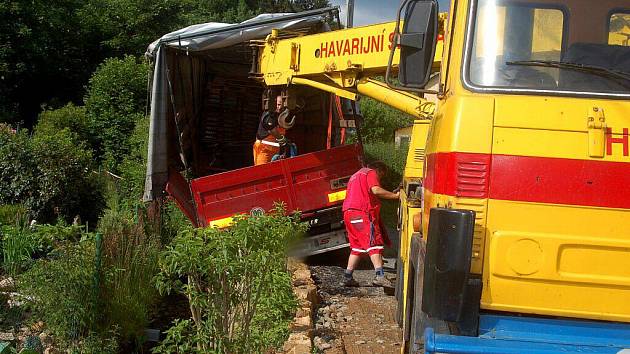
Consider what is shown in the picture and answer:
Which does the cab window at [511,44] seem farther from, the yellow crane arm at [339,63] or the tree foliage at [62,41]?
the tree foliage at [62,41]

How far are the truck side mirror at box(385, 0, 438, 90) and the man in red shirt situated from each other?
15.9 ft

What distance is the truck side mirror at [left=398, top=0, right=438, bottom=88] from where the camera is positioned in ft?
12.7

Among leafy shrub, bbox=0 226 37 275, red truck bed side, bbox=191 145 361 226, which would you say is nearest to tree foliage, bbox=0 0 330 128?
red truck bed side, bbox=191 145 361 226

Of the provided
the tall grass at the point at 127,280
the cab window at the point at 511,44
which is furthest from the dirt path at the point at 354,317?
the cab window at the point at 511,44

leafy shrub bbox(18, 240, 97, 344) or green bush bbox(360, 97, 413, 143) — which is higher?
green bush bbox(360, 97, 413, 143)

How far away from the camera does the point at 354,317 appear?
300 inches

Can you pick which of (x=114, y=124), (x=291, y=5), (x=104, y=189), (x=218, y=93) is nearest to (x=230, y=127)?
(x=218, y=93)

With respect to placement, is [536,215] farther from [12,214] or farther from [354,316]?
[12,214]

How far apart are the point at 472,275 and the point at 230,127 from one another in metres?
9.51

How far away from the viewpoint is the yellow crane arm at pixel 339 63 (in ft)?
23.1

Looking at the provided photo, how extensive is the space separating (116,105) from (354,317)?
1270cm

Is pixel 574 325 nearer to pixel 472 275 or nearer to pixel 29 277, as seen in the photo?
pixel 472 275

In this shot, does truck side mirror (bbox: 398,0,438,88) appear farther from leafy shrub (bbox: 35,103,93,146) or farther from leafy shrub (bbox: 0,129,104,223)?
leafy shrub (bbox: 35,103,93,146)

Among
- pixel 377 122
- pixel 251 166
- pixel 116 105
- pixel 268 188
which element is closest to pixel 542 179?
pixel 268 188
